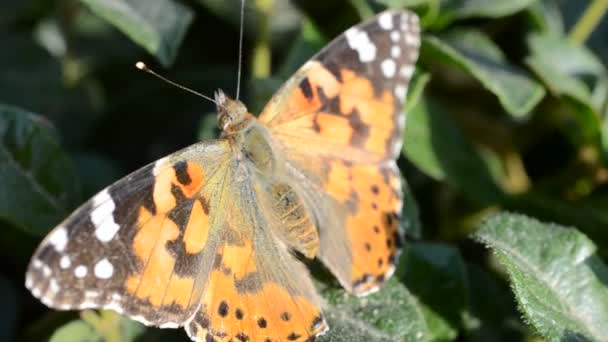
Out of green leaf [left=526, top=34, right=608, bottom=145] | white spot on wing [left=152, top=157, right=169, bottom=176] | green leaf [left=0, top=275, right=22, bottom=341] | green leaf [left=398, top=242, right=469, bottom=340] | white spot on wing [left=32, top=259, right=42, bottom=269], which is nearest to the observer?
white spot on wing [left=32, top=259, right=42, bottom=269]

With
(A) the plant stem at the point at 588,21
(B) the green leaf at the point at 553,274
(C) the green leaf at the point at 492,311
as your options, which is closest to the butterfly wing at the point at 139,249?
(B) the green leaf at the point at 553,274

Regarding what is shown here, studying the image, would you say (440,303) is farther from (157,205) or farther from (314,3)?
(314,3)

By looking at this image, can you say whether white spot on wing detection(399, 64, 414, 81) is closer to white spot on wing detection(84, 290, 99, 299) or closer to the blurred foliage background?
the blurred foliage background

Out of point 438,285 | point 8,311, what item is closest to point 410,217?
point 438,285

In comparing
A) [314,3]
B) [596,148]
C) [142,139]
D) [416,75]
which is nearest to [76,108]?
[142,139]

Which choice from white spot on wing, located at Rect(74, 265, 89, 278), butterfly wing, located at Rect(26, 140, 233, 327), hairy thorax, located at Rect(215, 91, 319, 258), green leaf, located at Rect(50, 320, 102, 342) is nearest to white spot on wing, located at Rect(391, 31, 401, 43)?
hairy thorax, located at Rect(215, 91, 319, 258)

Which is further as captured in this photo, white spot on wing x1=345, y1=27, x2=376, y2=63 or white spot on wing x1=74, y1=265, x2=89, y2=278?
white spot on wing x1=345, y1=27, x2=376, y2=63
